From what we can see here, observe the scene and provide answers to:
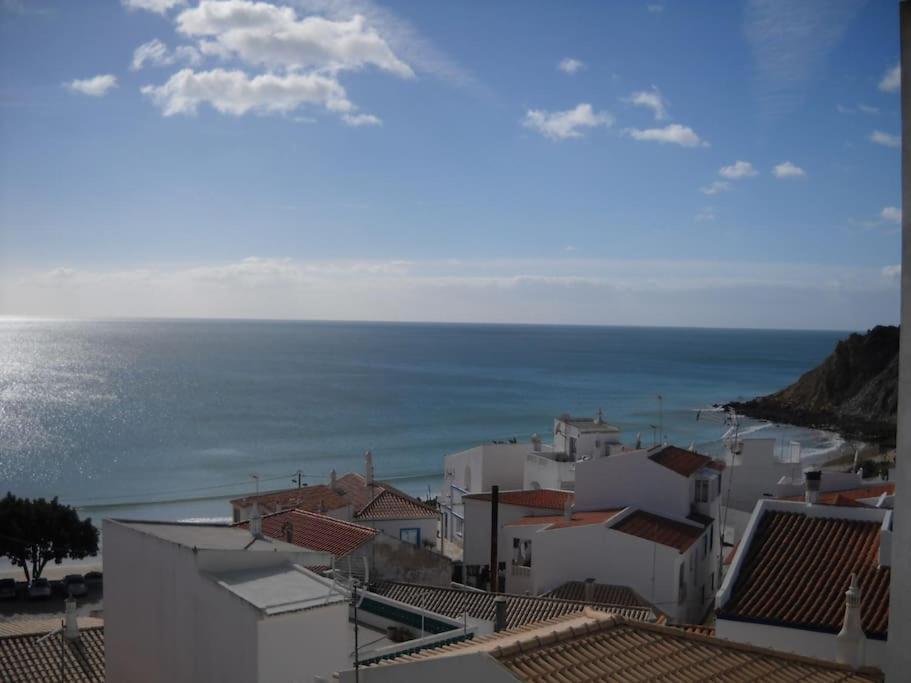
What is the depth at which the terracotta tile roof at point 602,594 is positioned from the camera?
23.4m

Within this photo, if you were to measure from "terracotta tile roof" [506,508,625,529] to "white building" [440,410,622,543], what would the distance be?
5335 millimetres

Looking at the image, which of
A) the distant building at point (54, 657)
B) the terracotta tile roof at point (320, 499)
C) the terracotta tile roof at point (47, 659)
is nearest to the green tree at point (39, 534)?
the terracotta tile roof at point (320, 499)

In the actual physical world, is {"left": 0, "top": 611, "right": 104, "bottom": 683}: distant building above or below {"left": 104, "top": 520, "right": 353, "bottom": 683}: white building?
below

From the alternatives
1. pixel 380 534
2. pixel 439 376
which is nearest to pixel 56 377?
pixel 439 376

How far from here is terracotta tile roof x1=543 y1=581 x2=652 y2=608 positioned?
2341cm

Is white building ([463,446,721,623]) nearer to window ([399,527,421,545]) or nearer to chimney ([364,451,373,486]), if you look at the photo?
window ([399,527,421,545])

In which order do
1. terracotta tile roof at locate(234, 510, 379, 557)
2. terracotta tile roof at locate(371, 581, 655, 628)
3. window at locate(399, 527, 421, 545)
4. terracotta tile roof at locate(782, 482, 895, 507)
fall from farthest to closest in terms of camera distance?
window at locate(399, 527, 421, 545), terracotta tile roof at locate(782, 482, 895, 507), terracotta tile roof at locate(234, 510, 379, 557), terracotta tile roof at locate(371, 581, 655, 628)

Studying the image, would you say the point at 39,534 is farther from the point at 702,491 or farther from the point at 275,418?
the point at 275,418

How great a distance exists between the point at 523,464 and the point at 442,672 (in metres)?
33.2

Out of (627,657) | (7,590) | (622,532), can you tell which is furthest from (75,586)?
(627,657)

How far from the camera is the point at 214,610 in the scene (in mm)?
11805

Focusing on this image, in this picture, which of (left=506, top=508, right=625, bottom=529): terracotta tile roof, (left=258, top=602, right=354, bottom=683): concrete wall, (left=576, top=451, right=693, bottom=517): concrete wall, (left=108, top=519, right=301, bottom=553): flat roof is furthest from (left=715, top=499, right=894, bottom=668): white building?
(left=576, top=451, right=693, bottom=517): concrete wall

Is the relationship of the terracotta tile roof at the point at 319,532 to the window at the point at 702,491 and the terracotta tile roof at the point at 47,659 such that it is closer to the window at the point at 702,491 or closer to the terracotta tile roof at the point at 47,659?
the terracotta tile roof at the point at 47,659

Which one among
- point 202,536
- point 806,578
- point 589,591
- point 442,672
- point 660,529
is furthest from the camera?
point 660,529
